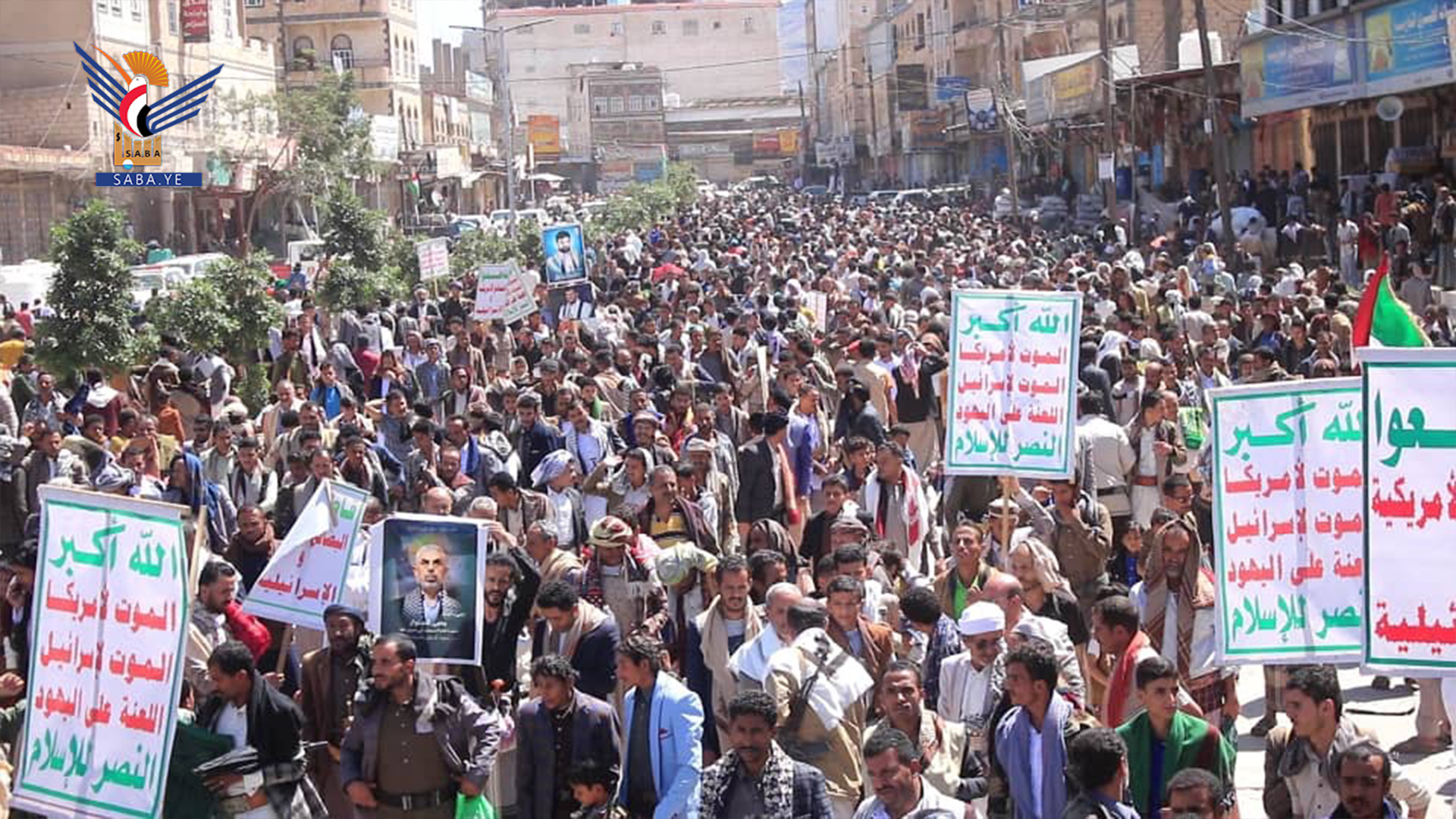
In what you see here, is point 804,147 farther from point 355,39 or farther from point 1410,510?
point 1410,510

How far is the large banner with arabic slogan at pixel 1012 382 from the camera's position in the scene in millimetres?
9703

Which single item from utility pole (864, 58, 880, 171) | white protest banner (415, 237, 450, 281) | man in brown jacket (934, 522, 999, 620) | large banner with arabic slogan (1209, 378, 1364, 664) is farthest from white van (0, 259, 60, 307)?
utility pole (864, 58, 880, 171)

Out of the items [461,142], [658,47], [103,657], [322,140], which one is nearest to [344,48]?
[461,142]

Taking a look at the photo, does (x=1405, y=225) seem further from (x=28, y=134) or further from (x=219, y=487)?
(x=28, y=134)

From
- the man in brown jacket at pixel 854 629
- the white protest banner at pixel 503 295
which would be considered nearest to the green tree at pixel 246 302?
the white protest banner at pixel 503 295

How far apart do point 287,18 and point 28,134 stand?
120 ft

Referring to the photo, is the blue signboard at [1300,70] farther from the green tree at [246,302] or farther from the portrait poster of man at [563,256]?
Result: the green tree at [246,302]

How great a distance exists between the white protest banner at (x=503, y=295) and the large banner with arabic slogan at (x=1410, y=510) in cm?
1624

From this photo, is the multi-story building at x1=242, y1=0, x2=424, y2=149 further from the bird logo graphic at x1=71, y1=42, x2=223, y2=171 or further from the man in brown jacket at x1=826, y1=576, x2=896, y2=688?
the man in brown jacket at x1=826, y1=576, x2=896, y2=688

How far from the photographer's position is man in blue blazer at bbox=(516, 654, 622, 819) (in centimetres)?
717

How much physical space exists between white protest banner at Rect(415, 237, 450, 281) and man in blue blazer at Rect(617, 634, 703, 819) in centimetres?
2050

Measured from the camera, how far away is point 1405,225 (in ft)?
87.7

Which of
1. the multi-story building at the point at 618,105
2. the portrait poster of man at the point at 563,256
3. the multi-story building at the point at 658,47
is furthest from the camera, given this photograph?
the multi-story building at the point at 658,47

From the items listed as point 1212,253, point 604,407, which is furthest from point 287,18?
point 604,407
